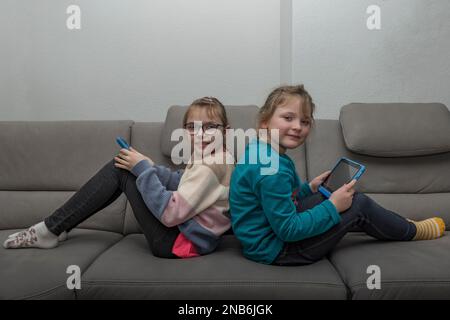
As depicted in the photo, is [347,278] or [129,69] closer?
[347,278]

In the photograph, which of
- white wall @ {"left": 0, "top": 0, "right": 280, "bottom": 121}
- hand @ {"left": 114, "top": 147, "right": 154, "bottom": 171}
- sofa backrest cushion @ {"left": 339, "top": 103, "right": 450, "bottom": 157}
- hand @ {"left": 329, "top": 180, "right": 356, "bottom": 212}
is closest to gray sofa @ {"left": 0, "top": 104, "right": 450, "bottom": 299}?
sofa backrest cushion @ {"left": 339, "top": 103, "right": 450, "bottom": 157}

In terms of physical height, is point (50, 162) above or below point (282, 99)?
below

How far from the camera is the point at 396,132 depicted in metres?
1.58

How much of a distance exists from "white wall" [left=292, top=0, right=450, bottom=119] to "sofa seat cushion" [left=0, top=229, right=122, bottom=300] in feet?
4.15

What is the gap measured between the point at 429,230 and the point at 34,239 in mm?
1254

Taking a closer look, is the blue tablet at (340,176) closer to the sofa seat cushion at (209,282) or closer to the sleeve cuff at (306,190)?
the sleeve cuff at (306,190)

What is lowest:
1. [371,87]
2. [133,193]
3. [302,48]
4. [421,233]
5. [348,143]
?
[421,233]

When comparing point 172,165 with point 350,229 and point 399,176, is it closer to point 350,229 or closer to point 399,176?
point 350,229

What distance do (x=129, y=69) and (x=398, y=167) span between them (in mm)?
1319

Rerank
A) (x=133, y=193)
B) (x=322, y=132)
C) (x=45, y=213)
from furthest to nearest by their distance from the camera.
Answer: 1. (x=322, y=132)
2. (x=45, y=213)
3. (x=133, y=193)

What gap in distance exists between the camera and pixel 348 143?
161 cm

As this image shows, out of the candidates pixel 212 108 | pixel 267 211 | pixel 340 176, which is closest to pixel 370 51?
pixel 340 176
